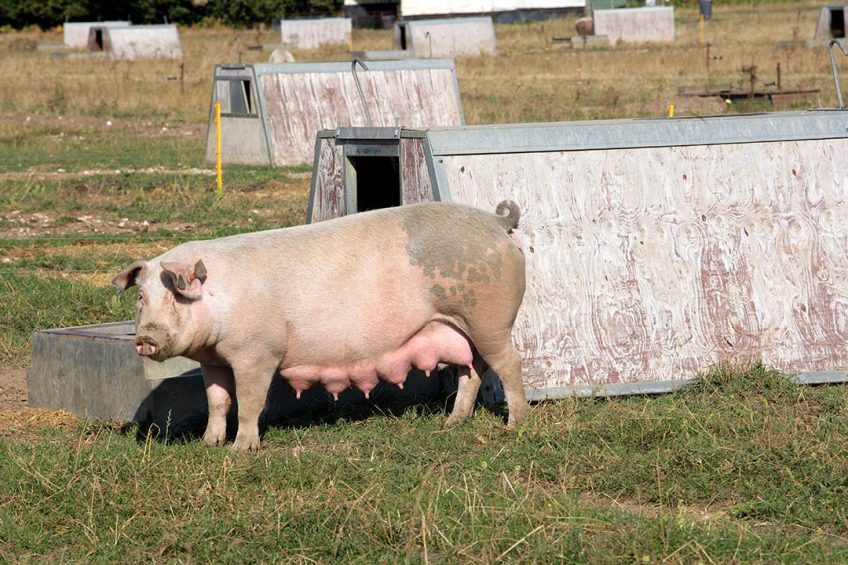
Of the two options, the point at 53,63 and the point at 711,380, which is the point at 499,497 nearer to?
the point at 711,380

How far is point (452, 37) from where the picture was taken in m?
45.9

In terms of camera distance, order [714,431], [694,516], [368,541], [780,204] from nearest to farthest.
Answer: [368,541] → [694,516] → [714,431] → [780,204]

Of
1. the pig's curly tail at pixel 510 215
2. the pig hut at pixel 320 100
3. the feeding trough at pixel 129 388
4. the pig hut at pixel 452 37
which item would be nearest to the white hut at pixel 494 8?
the pig hut at pixel 452 37

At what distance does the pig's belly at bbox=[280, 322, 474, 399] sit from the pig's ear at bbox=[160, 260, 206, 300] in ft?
2.42


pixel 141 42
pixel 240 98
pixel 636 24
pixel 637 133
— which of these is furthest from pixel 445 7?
pixel 637 133

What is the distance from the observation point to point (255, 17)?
229 ft

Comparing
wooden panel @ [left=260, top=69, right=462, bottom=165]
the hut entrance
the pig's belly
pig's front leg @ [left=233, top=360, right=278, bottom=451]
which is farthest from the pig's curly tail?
wooden panel @ [left=260, top=69, right=462, bottom=165]

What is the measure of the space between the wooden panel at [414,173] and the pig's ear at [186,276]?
187cm

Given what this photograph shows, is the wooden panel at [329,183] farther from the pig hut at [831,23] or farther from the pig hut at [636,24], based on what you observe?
the pig hut at [636,24]

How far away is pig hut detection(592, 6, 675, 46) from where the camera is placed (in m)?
49.1

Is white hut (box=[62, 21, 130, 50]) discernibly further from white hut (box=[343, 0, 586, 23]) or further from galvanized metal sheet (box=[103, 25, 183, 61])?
white hut (box=[343, 0, 586, 23])

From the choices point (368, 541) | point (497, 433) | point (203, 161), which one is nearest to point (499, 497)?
point (368, 541)

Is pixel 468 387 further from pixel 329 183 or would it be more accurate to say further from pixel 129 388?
pixel 329 183

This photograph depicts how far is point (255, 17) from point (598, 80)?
134ft
